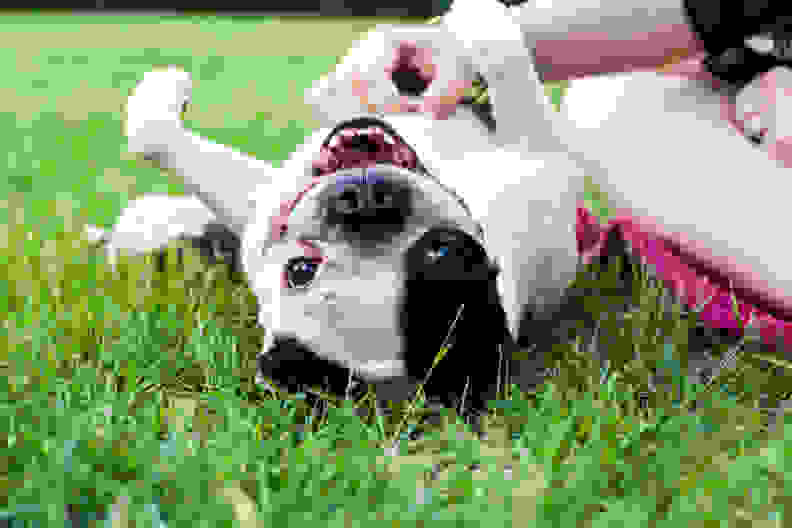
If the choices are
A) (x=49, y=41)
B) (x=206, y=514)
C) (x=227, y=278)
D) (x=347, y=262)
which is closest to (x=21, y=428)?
(x=206, y=514)

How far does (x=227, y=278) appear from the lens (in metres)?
1.51

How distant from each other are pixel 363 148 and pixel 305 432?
32cm

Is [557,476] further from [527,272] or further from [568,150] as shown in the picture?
[568,150]

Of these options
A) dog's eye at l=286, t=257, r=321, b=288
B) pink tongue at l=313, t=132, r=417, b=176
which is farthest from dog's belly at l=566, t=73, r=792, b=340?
dog's eye at l=286, t=257, r=321, b=288

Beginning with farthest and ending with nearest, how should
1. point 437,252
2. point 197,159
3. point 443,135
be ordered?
point 197,159
point 443,135
point 437,252

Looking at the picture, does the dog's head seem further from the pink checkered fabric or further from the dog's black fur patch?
the pink checkered fabric

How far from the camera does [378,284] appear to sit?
948mm

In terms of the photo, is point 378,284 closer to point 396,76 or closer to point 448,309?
point 448,309

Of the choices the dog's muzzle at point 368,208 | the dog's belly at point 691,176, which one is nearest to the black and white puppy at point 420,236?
the dog's muzzle at point 368,208

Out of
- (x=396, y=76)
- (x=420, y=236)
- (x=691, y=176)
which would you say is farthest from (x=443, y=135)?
(x=691, y=176)

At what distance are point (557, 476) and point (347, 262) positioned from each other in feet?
1.01

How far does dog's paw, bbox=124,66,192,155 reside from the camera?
1.31 meters

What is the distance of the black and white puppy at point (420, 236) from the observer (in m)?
0.95

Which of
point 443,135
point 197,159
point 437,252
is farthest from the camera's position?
point 197,159
